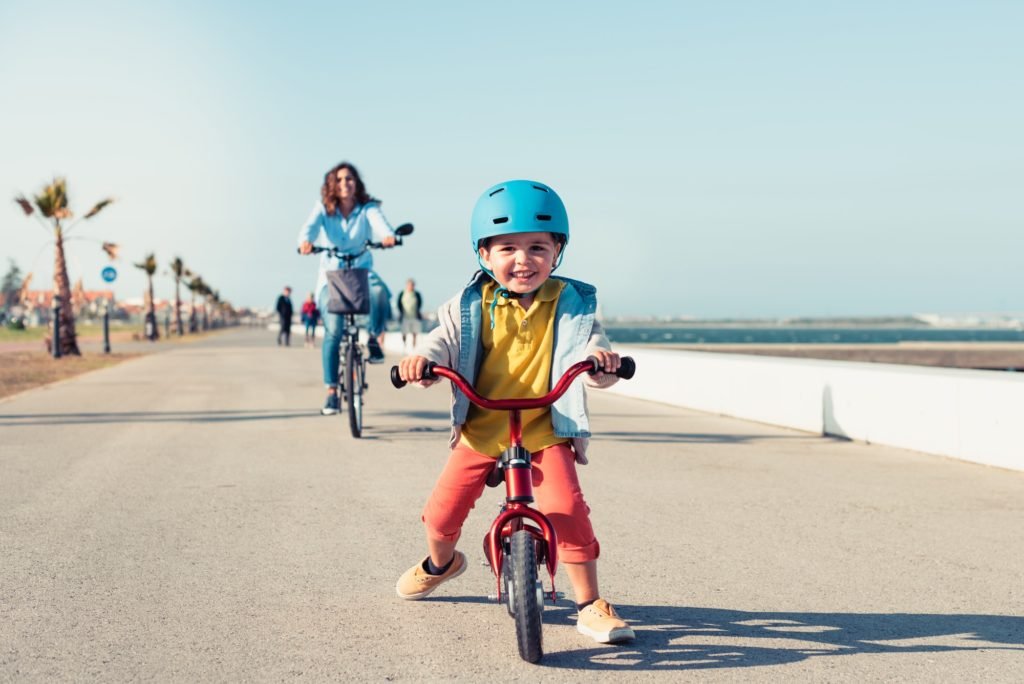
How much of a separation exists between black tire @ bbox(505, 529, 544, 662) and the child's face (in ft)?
2.76

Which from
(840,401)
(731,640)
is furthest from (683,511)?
(840,401)

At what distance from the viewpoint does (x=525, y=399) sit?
3.47 metres

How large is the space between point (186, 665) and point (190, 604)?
0.79 m

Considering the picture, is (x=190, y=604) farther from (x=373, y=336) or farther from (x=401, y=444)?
(x=373, y=336)

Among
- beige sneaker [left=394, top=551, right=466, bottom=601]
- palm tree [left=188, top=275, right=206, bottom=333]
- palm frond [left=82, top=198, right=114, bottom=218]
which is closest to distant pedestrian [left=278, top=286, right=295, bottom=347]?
palm frond [left=82, top=198, right=114, bottom=218]

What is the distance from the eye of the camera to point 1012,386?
798 centimetres

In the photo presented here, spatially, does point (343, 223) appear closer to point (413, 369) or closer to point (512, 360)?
point (512, 360)

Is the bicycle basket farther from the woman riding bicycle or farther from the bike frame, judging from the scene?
the bike frame

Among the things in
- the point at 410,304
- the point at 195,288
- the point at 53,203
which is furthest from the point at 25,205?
the point at 195,288

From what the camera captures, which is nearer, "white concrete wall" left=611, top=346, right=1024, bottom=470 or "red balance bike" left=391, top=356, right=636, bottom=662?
"red balance bike" left=391, top=356, right=636, bottom=662

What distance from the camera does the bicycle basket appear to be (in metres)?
9.33

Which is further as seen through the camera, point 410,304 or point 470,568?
point 410,304

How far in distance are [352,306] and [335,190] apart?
1.03 meters

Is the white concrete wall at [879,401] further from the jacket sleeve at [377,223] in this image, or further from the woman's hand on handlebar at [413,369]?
the woman's hand on handlebar at [413,369]
